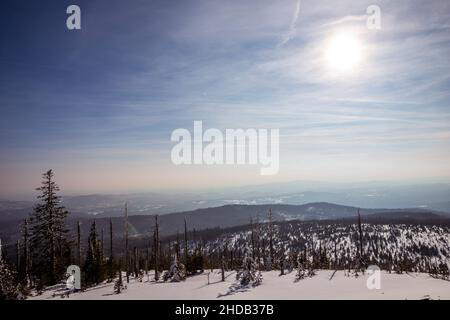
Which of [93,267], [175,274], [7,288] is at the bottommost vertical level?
[175,274]

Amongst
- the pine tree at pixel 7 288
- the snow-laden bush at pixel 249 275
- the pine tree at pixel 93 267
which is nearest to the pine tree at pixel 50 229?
the pine tree at pixel 93 267

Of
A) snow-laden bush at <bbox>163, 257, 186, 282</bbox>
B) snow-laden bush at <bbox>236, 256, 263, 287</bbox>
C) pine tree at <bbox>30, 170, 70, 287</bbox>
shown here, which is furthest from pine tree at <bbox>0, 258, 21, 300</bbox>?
snow-laden bush at <bbox>236, 256, 263, 287</bbox>

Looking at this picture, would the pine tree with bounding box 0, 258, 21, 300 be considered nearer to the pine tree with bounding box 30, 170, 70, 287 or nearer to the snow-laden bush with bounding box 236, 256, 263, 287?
the pine tree with bounding box 30, 170, 70, 287

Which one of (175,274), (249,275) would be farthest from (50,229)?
(249,275)

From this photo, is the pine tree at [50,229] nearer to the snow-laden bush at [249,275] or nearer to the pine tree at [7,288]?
the pine tree at [7,288]

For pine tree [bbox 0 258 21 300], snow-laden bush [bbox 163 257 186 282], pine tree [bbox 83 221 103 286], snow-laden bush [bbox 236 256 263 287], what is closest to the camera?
pine tree [bbox 0 258 21 300]

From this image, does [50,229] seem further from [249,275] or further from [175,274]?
[249,275]

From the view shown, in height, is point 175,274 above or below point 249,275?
below

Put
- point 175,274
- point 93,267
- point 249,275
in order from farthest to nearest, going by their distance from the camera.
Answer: point 175,274 → point 93,267 → point 249,275
